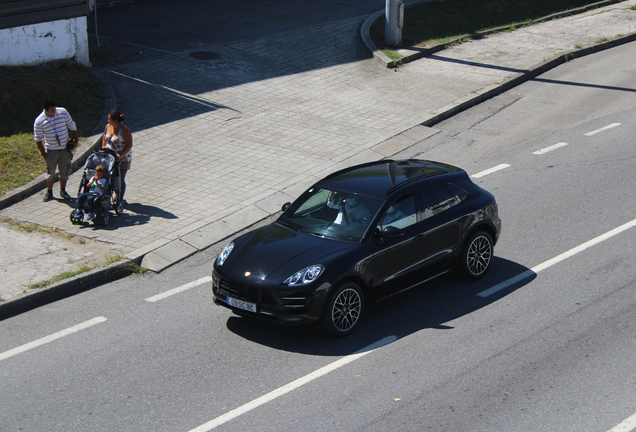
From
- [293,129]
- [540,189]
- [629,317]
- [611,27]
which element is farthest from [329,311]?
[611,27]

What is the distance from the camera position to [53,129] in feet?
37.4

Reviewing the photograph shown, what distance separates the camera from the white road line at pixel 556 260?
8969 millimetres

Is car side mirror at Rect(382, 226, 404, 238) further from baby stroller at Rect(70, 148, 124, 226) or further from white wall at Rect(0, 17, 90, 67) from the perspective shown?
white wall at Rect(0, 17, 90, 67)

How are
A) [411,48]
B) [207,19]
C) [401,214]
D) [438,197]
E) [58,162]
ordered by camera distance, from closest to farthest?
[401,214]
[438,197]
[58,162]
[411,48]
[207,19]

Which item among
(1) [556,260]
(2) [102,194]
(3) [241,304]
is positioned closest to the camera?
(3) [241,304]

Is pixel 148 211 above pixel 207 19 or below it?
below

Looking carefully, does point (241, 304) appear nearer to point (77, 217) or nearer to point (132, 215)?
point (132, 215)

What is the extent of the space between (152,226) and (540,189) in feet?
21.3

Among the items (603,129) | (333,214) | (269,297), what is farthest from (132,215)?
(603,129)

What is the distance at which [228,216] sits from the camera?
→ 1127cm

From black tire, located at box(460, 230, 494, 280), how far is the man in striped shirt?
652 centimetres

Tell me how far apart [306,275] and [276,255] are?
52cm

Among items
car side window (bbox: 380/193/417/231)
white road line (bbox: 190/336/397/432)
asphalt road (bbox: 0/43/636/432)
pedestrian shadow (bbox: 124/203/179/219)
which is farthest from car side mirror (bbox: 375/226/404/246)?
pedestrian shadow (bbox: 124/203/179/219)

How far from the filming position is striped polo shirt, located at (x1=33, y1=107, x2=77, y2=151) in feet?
37.1
